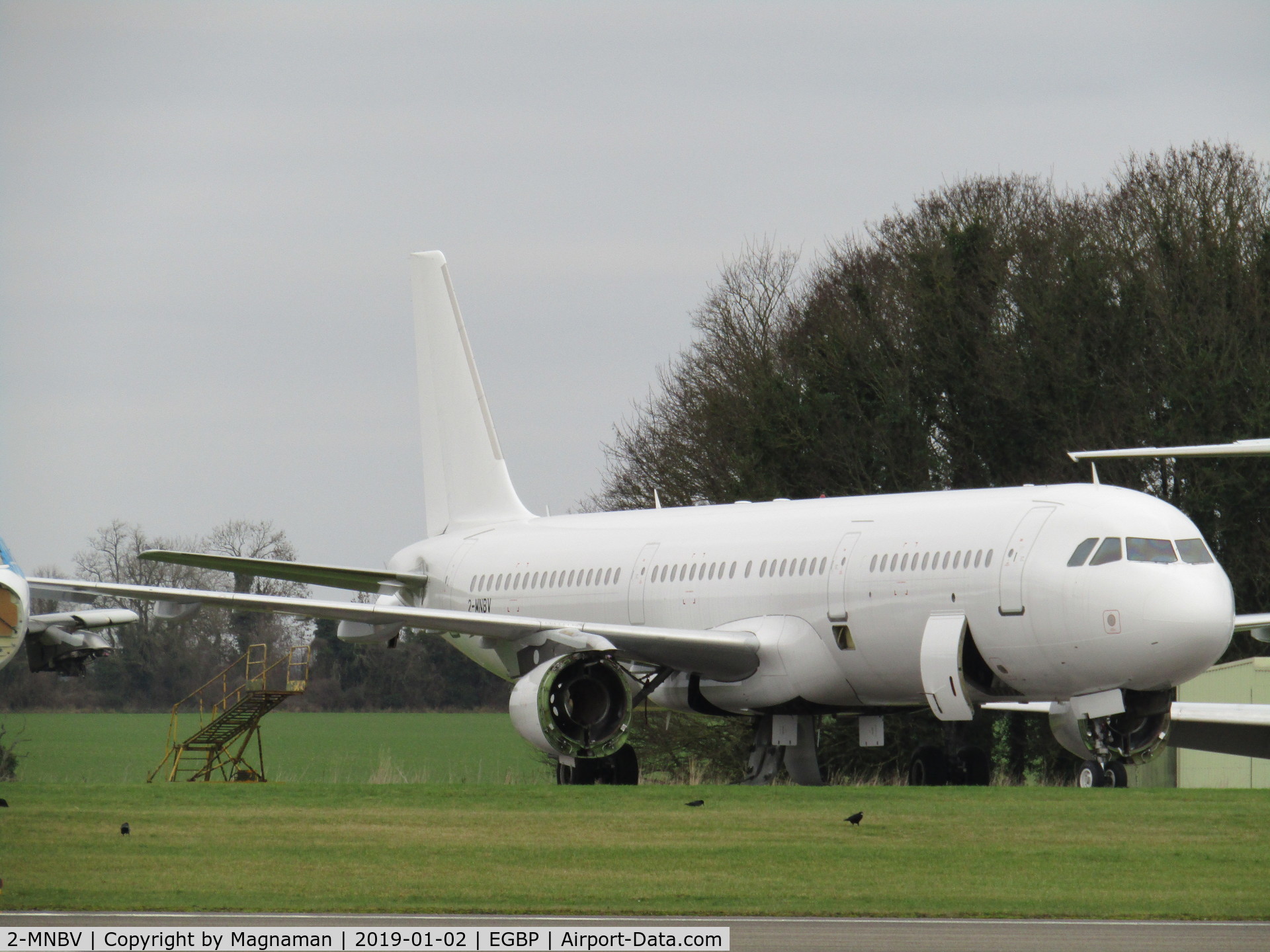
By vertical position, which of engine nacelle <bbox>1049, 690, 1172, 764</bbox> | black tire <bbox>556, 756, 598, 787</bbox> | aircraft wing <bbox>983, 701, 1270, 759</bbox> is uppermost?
aircraft wing <bbox>983, 701, 1270, 759</bbox>

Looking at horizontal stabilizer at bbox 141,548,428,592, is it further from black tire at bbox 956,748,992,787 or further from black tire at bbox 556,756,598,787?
black tire at bbox 956,748,992,787

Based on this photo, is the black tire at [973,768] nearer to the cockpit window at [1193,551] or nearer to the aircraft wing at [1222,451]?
the cockpit window at [1193,551]

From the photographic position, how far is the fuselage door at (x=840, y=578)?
26031mm

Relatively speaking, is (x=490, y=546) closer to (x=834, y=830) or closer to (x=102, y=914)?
(x=834, y=830)

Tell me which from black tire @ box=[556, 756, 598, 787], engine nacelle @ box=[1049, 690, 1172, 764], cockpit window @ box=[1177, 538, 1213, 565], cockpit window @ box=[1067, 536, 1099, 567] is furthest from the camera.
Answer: black tire @ box=[556, 756, 598, 787]

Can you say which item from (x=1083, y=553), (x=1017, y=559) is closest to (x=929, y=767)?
(x=1017, y=559)

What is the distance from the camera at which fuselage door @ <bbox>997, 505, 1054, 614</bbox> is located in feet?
78.3

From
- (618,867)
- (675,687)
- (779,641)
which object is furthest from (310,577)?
(618,867)

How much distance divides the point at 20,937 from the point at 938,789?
13.9 m

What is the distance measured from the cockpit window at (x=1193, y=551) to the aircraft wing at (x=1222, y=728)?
1143 centimetres

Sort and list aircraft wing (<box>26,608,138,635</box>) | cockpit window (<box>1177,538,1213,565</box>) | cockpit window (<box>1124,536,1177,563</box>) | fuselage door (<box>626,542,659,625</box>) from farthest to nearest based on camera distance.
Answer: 1. fuselage door (<box>626,542,659,625</box>)
2. cockpit window (<box>1177,538,1213,565</box>)
3. cockpit window (<box>1124,536,1177,563</box>)
4. aircraft wing (<box>26,608,138,635</box>)

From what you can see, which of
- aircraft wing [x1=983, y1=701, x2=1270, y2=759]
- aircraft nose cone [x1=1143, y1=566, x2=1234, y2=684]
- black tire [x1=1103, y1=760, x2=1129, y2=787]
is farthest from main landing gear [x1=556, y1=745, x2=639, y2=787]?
aircraft wing [x1=983, y1=701, x2=1270, y2=759]

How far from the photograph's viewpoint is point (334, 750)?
169 feet

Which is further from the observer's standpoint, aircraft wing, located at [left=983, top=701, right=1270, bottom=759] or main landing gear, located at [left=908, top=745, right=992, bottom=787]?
main landing gear, located at [left=908, top=745, right=992, bottom=787]
